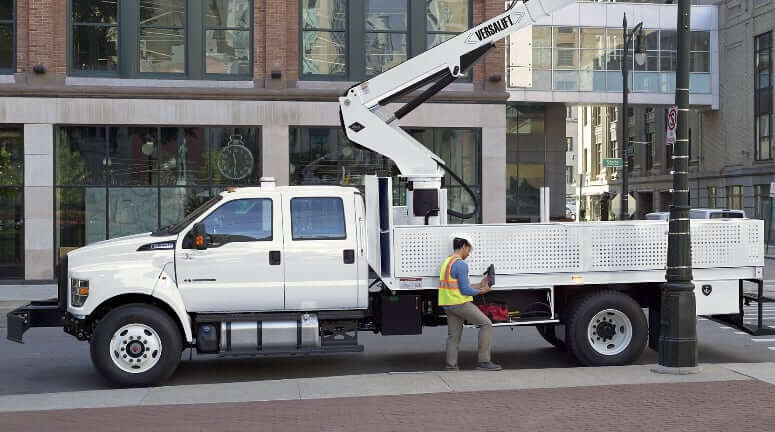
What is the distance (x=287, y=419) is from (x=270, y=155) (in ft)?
60.4

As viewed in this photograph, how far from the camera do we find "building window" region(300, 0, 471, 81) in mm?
26531

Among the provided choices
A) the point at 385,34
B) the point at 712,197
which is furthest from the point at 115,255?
the point at 712,197

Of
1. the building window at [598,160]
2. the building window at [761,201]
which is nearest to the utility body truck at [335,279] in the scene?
the building window at [761,201]

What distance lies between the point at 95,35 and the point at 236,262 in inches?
679

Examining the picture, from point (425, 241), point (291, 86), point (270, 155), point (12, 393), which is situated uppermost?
point (291, 86)

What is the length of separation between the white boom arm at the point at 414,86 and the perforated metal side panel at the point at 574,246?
4.86 feet

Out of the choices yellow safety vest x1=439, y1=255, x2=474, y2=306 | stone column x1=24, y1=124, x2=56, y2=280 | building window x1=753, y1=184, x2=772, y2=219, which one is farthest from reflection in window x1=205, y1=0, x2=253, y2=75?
building window x1=753, y1=184, x2=772, y2=219

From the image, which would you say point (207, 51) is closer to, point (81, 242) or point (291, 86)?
point (291, 86)

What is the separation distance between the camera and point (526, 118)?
4438 cm

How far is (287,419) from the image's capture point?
8.17 metres

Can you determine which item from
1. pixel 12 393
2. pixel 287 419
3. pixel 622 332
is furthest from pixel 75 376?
pixel 622 332

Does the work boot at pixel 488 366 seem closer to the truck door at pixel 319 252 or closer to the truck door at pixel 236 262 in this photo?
the truck door at pixel 319 252

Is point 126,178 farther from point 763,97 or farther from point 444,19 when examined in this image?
point 763,97

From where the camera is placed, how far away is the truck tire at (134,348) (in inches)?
403
